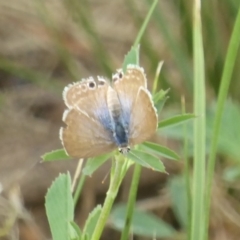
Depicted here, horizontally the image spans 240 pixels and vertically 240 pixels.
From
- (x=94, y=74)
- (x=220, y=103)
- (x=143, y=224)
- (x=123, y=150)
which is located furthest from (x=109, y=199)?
(x=94, y=74)

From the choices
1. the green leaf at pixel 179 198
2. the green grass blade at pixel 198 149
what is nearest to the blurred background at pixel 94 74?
the green leaf at pixel 179 198

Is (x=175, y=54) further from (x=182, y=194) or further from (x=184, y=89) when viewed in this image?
(x=182, y=194)

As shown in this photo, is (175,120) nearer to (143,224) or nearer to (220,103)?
(220,103)

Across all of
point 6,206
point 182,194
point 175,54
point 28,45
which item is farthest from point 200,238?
point 28,45

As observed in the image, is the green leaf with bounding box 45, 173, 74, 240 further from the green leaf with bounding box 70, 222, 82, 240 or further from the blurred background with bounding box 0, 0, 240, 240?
the blurred background with bounding box 0, 0, 240, 240

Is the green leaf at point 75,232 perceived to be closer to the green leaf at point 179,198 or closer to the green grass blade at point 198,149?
the green grass blade at point 198,149
